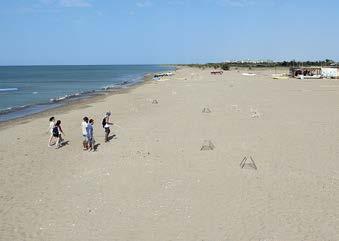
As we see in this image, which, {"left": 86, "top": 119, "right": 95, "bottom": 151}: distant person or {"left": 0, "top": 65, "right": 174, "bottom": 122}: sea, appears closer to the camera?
{"left": 86, "top": 119, "right": 95, "bottom": 151}: distant person

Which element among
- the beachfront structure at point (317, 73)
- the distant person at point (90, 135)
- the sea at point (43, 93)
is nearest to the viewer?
the distant person at point (90, 135)

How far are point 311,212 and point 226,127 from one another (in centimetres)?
1182

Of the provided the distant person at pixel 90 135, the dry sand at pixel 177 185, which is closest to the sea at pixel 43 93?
the distant person at pixel 90 135

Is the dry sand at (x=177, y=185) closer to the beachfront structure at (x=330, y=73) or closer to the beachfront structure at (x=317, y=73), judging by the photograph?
the beachfront structure at (x=330, y=73)

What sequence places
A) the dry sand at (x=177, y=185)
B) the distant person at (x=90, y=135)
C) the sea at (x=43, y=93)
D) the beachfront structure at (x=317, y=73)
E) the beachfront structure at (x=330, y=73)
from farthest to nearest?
1. the beachfront structure at (x=317, y=73)
2. the beachfront structure at (x=330, y=73)
3. the sea at (x=43, y=93)
4. the distant person at (x=90, y=135)
5. the dry sand at (x=177, y=185)

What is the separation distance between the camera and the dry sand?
945 cm

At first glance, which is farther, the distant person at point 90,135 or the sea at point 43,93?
the sea at point 43,93

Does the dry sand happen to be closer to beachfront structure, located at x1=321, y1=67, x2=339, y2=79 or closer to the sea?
the sea

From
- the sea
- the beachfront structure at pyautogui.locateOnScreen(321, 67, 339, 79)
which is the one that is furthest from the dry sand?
the beachfront structure at pyautogui.locateOnScreen(321, 67, 339, 79)

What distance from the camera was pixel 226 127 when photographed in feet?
71.7

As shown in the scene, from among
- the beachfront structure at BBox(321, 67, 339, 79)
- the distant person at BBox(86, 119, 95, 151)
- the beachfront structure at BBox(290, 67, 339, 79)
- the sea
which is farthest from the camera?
the beachfront structure at BBox(290, 67, 339, 79)

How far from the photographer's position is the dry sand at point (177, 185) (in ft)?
31.0

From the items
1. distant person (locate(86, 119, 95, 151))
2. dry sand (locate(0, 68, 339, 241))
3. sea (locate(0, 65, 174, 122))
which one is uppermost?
distant person (locate(86, 119, 95, 151))

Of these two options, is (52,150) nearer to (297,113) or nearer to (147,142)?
(147,142)
